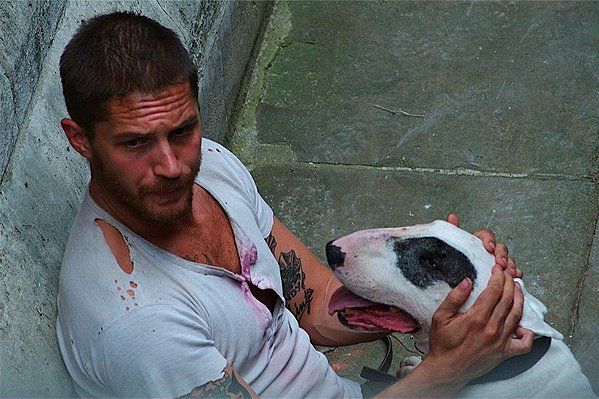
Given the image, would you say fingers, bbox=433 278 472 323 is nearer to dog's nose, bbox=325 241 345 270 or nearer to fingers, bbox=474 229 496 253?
fingers, bbox=474 229 496 253

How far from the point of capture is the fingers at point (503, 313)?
2.82m

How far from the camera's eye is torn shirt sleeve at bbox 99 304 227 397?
254 cm

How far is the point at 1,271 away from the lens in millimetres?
2770

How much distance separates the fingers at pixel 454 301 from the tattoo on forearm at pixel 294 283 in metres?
0.69

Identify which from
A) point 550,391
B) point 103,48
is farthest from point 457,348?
point 103,48

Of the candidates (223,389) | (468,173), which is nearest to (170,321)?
(223,389)

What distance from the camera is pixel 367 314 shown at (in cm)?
315

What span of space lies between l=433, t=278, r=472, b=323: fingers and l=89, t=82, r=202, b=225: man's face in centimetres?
75

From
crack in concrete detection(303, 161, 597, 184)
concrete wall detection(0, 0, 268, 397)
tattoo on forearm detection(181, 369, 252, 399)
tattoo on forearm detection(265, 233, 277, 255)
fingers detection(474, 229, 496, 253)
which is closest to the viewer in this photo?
tattoo on forearm detection(181, 369, 252, 399)

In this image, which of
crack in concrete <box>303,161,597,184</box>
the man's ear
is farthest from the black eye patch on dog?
crack in concrete <box>303,161,597,184</box>

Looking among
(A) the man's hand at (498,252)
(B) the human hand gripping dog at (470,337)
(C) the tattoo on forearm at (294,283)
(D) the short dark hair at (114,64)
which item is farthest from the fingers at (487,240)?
(D) the short dark hair at (114,64)

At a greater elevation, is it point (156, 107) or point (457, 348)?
point (156, 107)

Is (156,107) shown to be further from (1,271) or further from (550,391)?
(550,391)

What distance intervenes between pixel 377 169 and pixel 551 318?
3.73ft
